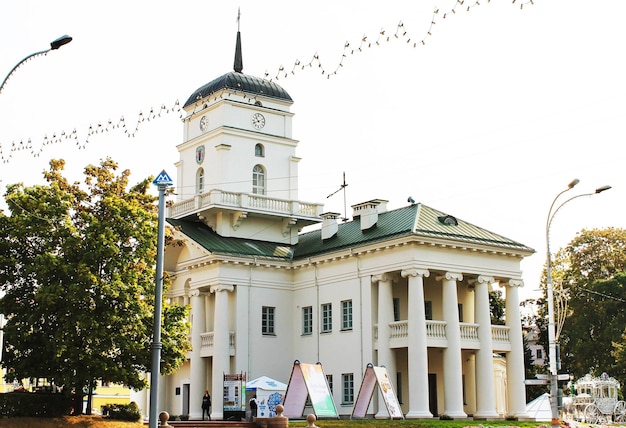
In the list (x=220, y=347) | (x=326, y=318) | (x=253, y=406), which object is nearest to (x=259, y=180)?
(x=326, y=318)

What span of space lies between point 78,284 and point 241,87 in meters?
22.3

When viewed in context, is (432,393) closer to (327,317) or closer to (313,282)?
(327,317)

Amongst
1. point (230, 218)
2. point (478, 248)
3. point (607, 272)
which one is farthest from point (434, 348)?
point (607, 272)

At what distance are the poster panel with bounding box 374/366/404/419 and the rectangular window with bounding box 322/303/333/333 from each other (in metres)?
8.42

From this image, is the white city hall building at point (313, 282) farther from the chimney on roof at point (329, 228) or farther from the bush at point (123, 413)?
the bush at point (123, 413)

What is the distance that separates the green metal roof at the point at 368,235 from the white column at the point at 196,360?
330 cm

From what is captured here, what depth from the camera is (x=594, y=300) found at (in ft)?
227

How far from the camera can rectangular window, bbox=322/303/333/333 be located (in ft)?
154

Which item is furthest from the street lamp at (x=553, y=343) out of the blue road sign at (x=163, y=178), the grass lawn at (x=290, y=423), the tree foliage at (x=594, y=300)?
the tree foliage at (x=594, y=300)

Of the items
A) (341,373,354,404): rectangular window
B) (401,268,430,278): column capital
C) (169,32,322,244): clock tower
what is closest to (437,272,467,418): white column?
(401,268,430,278): column capital

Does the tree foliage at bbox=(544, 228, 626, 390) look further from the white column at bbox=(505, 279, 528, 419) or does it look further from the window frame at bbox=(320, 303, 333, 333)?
the window frame at bbox=(320, 303, 333, 333)

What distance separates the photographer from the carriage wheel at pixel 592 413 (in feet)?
168

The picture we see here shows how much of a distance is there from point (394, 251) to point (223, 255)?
919 centimetres

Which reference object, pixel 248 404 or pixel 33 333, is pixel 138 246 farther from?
pixel 248 404
